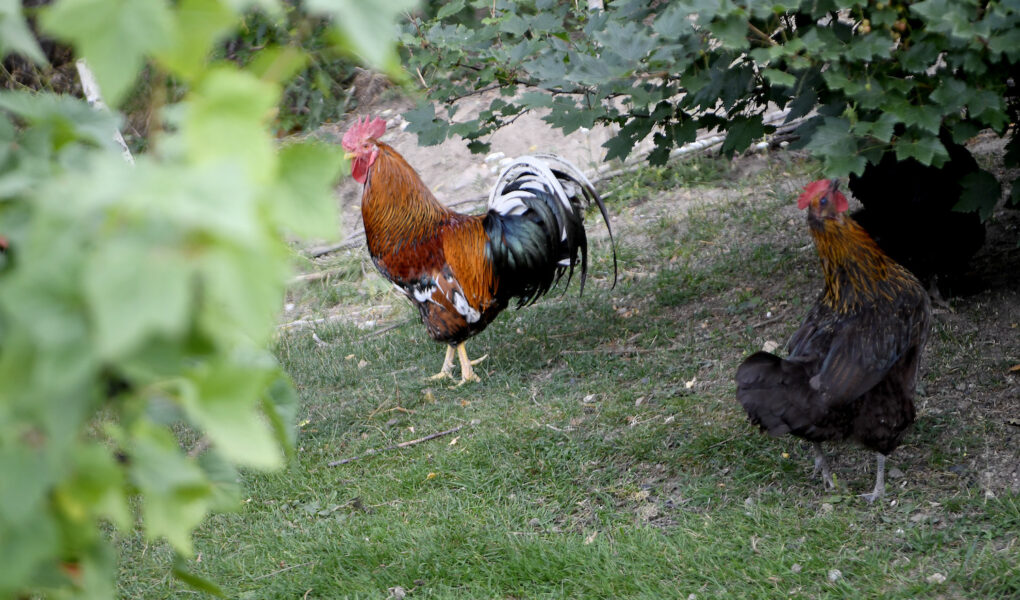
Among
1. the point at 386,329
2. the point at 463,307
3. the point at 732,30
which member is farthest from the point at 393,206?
the point at 732,30

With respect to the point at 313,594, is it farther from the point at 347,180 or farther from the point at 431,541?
the point at 347,180

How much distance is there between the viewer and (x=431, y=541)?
11.7 ft

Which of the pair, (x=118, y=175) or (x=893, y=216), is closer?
(x=118, y=175)

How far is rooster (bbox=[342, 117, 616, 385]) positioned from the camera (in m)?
5.49

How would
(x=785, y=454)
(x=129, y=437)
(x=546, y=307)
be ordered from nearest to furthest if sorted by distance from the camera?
(x=129, y=437) < (x=785, y=454) < (x=546, y=307)

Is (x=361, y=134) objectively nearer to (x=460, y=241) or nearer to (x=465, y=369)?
(x=460, y=241)

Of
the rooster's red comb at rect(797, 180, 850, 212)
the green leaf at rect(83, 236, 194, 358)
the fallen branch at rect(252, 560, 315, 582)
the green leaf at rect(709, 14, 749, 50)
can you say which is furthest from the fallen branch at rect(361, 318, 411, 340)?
the green leaf at rect(83, 236, 194, 358)

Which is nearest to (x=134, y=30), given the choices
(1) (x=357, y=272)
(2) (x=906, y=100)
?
(2) (x=906, y=100)

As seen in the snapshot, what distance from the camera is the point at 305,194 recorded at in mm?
834

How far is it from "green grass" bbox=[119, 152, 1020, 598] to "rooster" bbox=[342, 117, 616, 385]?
0.44m

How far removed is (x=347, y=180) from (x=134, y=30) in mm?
9713

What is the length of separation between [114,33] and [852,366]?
10.2 feet

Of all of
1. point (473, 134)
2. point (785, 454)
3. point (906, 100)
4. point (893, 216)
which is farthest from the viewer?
point (893, 216)

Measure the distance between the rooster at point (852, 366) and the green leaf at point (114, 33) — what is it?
2.93 m
